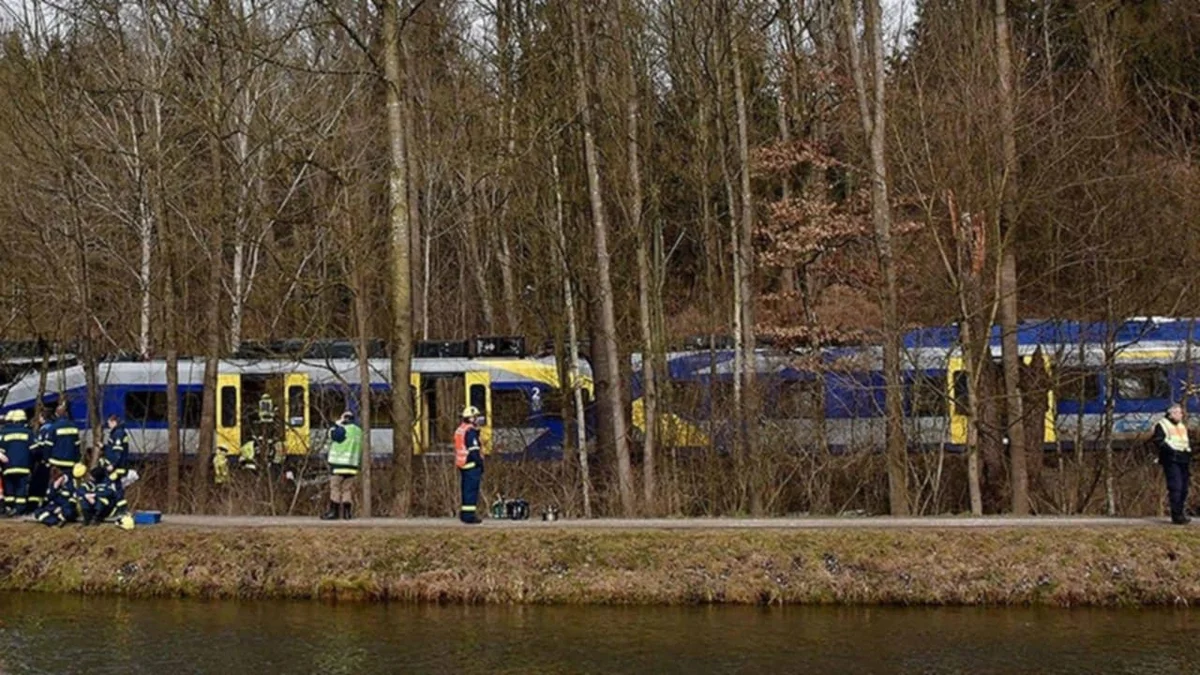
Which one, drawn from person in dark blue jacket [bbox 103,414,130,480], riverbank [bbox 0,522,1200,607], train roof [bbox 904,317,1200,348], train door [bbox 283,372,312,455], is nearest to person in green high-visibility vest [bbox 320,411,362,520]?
riverbank [bbox 0,522,1200,607]

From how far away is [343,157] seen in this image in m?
42.8

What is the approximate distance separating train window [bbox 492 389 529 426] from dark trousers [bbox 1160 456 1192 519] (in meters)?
14.6

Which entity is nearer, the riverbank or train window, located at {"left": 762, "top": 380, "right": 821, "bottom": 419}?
the riverbank

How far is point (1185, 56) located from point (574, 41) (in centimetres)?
2282

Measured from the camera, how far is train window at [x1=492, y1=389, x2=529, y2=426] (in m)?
33.0

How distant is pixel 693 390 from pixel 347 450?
8.32 meters

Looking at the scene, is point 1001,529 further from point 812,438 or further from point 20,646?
point 20,646

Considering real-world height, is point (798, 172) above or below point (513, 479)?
above

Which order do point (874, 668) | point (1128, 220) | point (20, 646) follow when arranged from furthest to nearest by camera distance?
1. point (1128, 220)
2. point (20, 646)
3. point (874, 668)

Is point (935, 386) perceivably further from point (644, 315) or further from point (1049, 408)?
point (644, 315)

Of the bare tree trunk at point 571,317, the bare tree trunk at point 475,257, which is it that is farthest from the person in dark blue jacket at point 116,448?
the bare tree trunk at point 475,257

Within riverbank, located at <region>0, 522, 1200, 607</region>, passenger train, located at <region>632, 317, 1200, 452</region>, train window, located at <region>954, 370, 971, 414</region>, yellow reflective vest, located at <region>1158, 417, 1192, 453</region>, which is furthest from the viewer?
passenger train, located at <region>632, 317, 1200, 452</region>

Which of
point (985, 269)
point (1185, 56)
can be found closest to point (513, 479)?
point (985, 269)

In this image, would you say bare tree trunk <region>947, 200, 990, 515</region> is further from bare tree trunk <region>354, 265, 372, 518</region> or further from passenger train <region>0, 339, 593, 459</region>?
bare tree trunk <region>354, 265, 372, 518</region>
